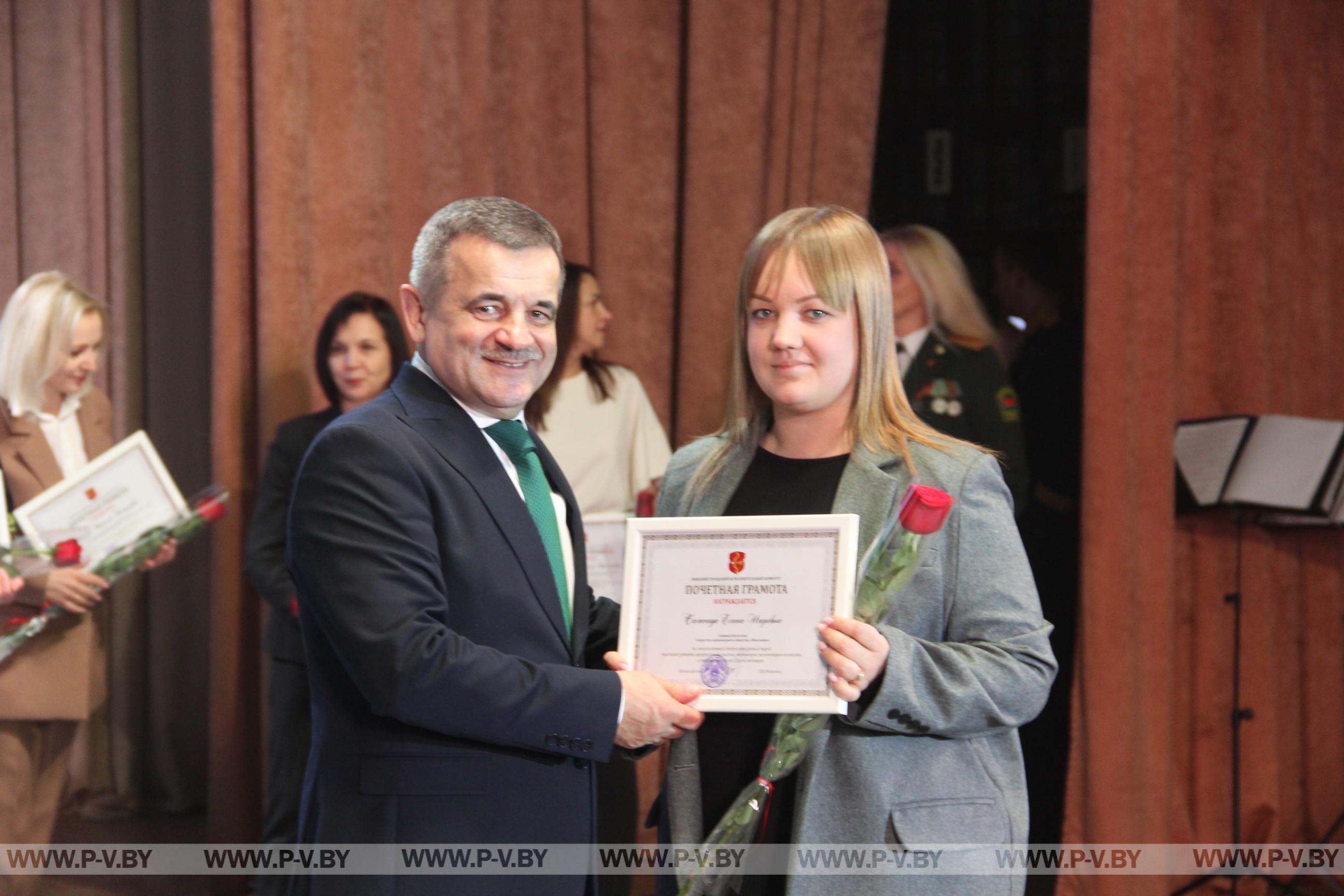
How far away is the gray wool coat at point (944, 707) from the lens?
1707mm

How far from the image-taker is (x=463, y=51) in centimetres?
442

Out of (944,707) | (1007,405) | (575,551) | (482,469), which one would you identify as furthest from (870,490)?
(1007,405)

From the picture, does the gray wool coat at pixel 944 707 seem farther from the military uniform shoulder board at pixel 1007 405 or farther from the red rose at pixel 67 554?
the red rose at pixel 67 554

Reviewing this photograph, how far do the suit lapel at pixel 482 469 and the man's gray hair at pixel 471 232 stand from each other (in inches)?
5.7

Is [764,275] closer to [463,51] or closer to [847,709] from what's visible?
[847,709]

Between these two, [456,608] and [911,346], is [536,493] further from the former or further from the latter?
[911,346]

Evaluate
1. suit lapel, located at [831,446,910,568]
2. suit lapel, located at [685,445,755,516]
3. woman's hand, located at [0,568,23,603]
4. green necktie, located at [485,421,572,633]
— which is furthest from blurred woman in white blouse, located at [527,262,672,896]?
suit lapel, located at [831,446,910,568]

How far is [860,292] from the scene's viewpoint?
6.14 ft

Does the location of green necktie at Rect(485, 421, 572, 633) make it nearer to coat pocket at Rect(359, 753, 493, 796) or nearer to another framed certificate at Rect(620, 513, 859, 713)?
another framed certificate at Rect(620, 513, 859, 713)

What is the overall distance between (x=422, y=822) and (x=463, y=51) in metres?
3.39

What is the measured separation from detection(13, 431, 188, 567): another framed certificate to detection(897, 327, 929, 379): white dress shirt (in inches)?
87.7

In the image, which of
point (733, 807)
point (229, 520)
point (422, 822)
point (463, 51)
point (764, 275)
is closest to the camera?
point (422, 822)

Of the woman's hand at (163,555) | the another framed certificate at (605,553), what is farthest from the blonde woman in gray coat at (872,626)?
the woman's hand at (163,555)

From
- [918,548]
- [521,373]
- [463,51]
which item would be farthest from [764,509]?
[463,51]
